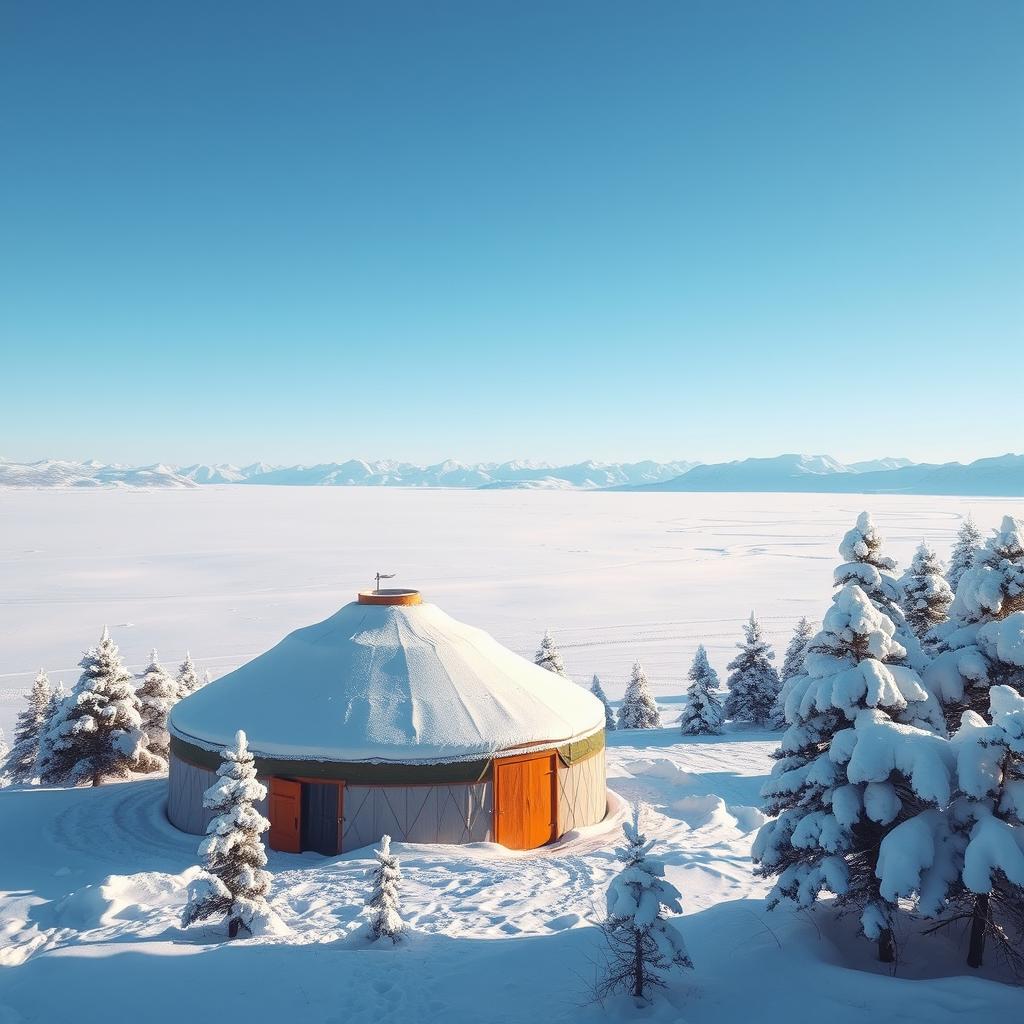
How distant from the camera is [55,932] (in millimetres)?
8562

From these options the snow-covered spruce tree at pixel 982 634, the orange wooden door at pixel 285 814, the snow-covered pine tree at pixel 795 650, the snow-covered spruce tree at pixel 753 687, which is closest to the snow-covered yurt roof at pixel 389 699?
the orange wooden door at pixel 285 814

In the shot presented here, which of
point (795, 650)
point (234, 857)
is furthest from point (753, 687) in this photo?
point (234, 857)

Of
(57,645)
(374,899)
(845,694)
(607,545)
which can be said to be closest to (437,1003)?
(374,899)

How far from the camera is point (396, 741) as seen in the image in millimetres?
11414

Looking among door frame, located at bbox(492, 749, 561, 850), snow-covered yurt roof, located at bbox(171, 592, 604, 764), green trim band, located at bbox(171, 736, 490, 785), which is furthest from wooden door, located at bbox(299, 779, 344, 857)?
door frame, located at bbox(492, 749, 561, 850)

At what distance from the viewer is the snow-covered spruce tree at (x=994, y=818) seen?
5.69m

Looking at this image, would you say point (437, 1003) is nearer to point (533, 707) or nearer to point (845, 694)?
point (845, 694)

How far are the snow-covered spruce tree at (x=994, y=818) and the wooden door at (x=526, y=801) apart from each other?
22.1ft

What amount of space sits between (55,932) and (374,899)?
4.01m

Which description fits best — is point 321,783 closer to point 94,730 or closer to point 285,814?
point 285,814

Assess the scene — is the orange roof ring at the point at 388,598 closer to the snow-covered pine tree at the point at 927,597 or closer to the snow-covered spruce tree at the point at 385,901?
the snow-covered spruce tree at the point at 385,901

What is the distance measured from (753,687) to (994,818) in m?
23.1

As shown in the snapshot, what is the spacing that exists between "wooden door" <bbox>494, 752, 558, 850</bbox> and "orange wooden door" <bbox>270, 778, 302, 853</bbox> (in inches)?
123

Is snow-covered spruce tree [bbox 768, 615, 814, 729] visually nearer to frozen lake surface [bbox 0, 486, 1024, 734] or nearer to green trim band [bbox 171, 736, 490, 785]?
frozen lake surface [bbox 0, 486, 1024, 734]
